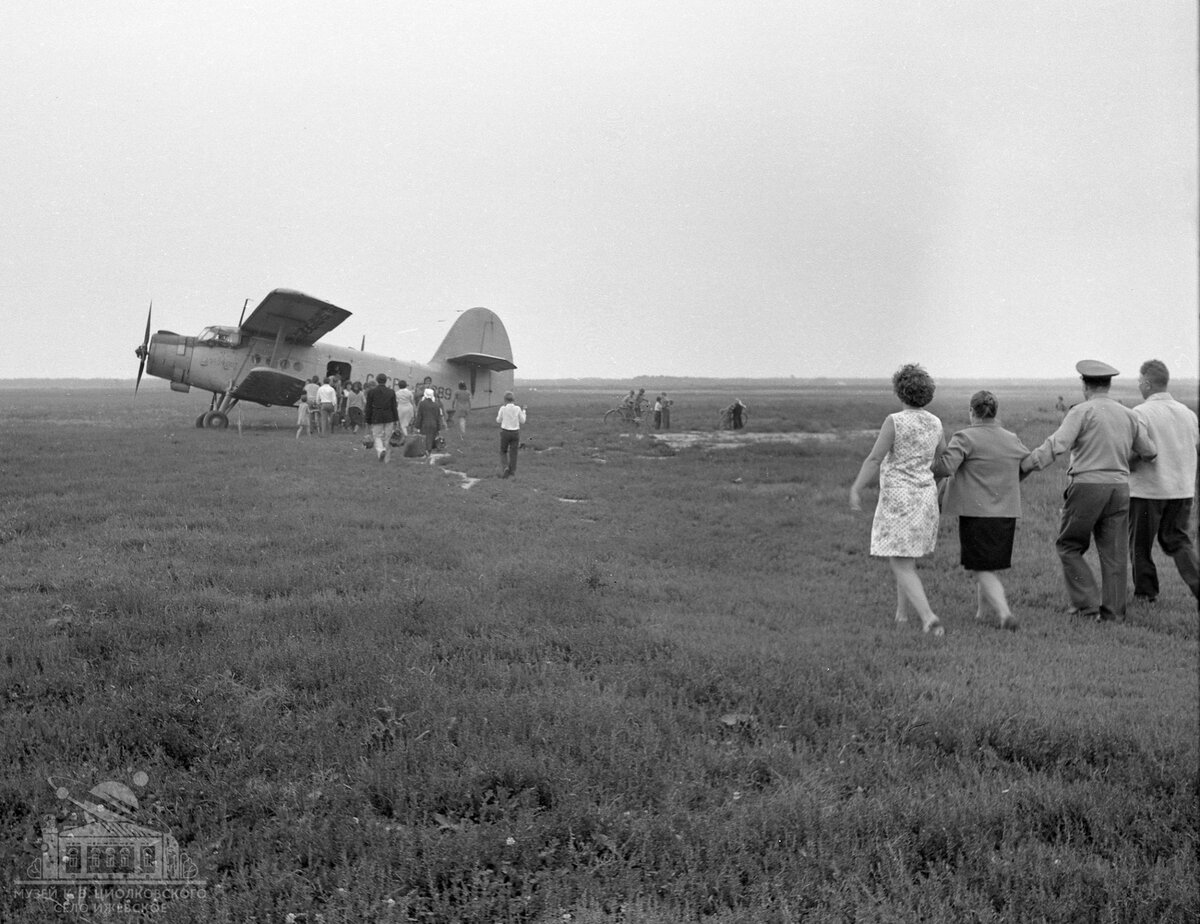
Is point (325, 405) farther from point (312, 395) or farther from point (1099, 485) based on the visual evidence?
point (1099, 485)

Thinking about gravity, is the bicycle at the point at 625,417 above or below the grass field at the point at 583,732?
above

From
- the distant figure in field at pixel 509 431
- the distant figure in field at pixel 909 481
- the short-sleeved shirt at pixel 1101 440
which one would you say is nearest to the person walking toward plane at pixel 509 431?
the distant figure in field at pixel 509 431

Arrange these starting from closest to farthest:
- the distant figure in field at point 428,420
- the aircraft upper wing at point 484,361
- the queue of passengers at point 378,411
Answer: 1. the queue of passengers at point 378,411
2. the distant figure in field at point 428,420
3. the aircraft upper wing at point 484,361

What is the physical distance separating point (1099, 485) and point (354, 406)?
23.9 meters

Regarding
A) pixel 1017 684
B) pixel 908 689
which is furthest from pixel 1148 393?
pixel 908 689

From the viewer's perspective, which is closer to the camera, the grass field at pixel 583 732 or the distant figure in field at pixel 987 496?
the grass field at pixel 583 732

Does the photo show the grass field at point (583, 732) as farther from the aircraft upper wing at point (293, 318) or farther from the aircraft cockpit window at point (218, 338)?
the aircraft cockpit window at point (218, 338)

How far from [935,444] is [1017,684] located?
2.09 m

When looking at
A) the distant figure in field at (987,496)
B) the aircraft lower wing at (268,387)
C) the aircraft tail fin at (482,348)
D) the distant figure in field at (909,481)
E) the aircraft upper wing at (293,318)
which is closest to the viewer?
the distant figure in field at (909,481)

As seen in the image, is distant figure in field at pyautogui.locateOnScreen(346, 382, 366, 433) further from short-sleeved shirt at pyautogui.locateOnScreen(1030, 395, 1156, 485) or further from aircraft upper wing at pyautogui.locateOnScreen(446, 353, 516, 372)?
short-sleeved shirt at pyautogui.locateOnScreen(1030, 395, 1156, 485)

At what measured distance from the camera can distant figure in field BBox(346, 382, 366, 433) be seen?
26406mm

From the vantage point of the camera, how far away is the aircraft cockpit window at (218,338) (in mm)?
25109

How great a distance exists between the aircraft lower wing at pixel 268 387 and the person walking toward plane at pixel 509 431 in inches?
460

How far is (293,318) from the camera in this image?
2497 cm
